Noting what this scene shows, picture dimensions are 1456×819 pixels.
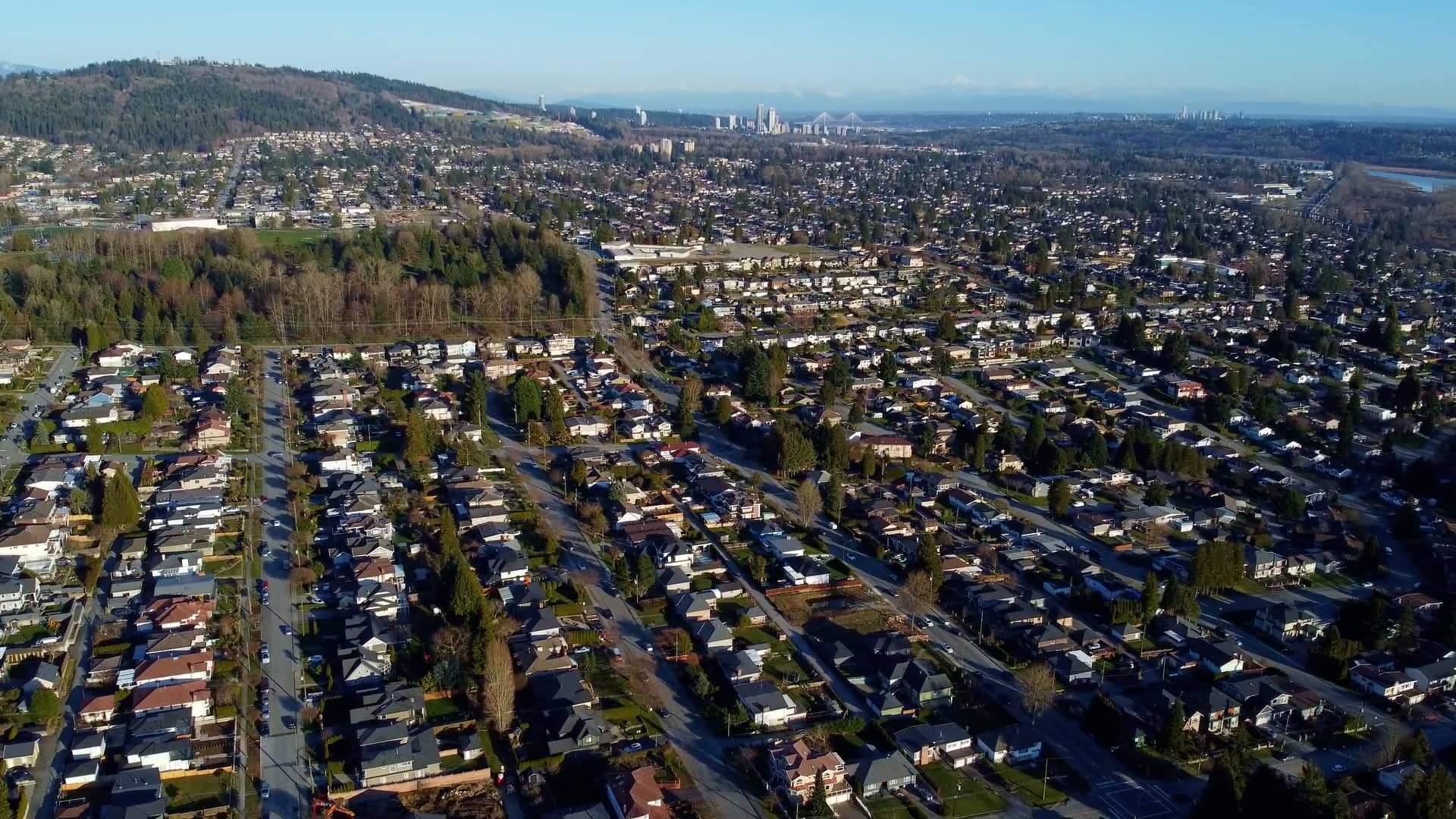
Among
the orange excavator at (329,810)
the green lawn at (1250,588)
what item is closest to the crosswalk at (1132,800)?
the green lawn at (1250,588)

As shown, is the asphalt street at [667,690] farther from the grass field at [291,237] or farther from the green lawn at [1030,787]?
the grass field at [291,237]

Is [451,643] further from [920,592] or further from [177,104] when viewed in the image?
[177,104]

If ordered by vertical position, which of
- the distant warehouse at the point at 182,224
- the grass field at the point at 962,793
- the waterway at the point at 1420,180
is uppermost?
the waterway at the point at 1420,180

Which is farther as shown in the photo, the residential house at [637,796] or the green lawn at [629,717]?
the green lawn at [629,717]

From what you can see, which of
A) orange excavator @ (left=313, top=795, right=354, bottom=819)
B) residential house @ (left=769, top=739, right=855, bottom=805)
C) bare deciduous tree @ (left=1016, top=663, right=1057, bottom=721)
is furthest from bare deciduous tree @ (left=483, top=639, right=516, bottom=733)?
bare deciduous tree @ (left=1016, top=663, right=1057, bottom=721)

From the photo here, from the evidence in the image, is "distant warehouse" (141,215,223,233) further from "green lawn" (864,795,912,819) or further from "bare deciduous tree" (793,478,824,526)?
"green lawn" (864,795,912,819)

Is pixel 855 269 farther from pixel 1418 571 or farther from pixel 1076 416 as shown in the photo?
pixel 1418 571

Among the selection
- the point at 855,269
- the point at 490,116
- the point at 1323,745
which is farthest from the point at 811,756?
the point at 490,116
